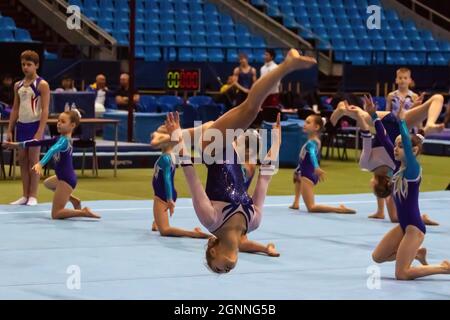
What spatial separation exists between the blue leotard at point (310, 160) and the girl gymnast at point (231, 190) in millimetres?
3907

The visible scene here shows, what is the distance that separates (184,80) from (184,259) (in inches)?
389

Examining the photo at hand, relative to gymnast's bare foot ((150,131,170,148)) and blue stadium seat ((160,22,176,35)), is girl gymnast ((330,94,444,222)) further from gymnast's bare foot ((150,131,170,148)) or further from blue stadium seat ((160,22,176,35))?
blue stadium seat ((160,22,176,35))

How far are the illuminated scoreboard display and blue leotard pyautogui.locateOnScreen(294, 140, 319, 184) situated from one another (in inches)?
274

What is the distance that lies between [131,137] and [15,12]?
28.4ft

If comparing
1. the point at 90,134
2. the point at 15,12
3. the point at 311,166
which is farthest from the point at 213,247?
the point at 15,12

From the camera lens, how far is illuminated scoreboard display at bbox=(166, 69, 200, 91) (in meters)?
17.2

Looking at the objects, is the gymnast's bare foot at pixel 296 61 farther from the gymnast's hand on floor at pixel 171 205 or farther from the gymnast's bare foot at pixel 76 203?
the gymnast's bare foot at pixel 76 203

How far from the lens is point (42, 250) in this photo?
7.86 meters

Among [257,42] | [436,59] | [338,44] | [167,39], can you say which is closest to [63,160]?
[167,39]

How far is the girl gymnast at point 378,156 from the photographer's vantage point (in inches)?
311

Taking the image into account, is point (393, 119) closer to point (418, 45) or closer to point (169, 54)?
point (169, 54)

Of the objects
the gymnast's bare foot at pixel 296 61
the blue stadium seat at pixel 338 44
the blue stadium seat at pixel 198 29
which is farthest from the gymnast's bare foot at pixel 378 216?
the blue stadium seat at pixel 338 44
